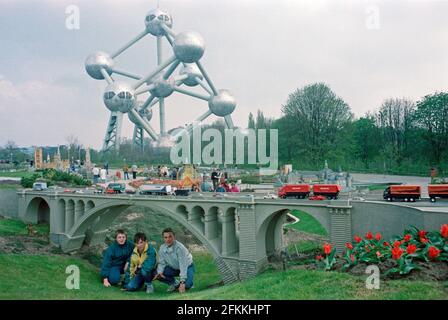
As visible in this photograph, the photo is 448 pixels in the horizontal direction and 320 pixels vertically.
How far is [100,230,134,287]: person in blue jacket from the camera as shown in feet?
45.9

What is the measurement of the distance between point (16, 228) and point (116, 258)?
2008 cm

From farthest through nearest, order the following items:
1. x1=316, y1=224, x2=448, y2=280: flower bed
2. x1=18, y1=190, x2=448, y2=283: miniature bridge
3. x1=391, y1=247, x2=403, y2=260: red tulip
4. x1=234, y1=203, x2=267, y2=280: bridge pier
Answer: x1=234, y1=203, x2=267, y2=280: bridge pier → x1=18, y1=190, x2=448, y2=283: miniature bridge → x1=391, y1=247, x2=403, y2=260: red tulip → x1=316, y1=224, x2=448, y2=280: flower bed

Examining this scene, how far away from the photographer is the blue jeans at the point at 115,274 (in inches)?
573

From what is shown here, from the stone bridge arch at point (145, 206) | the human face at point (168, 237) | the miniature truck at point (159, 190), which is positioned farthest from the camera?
the miniature truck at point (159, 190)

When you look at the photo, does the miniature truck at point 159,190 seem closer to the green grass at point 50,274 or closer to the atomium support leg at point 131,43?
the green grass at point 50,274

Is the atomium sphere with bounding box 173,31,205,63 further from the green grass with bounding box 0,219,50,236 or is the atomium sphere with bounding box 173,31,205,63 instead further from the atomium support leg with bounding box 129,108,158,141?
the green grass with bounding box 0,219,50,236

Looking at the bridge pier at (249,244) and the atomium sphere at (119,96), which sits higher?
the atomium sphere at (119,96)

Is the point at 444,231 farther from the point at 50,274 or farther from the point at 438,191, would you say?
the point at 50,274

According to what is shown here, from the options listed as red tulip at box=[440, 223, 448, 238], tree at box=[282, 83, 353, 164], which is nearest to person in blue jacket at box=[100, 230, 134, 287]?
red tulip at box=[440, 223, 448, 238]

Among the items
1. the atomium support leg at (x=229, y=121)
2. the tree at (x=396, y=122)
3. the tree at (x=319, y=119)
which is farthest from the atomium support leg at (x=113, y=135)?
the tree at (x=396, y=122)

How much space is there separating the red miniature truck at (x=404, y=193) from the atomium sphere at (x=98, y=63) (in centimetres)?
5196

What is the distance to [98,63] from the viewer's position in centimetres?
5850

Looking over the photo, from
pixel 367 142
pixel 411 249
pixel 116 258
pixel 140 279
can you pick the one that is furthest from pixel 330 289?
pixel 367 142
